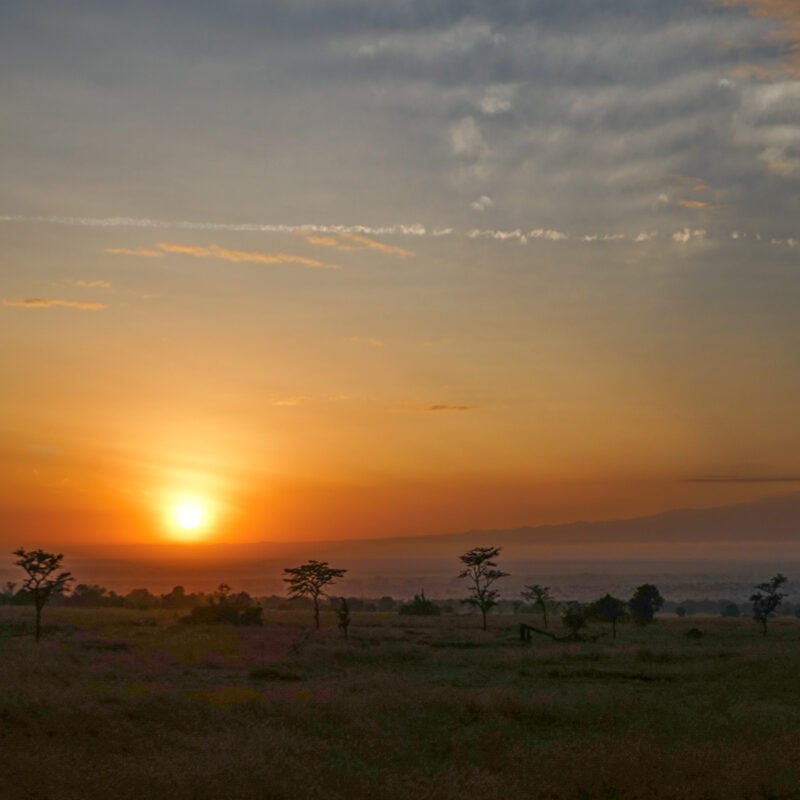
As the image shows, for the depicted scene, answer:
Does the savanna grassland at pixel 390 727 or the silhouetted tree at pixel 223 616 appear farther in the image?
the silhouetted tree at pixel 223 616

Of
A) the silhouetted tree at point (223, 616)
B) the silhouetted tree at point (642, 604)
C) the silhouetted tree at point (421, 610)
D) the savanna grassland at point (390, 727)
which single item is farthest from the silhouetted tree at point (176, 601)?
the savanna grassland at point (390, 727)

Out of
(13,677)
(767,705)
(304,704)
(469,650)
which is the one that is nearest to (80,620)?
(469,650)

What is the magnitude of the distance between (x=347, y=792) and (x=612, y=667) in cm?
2824

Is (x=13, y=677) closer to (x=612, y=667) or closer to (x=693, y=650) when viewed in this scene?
(x=612, y=667)

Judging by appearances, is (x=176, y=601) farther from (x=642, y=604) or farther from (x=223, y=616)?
(x=642, y=604)

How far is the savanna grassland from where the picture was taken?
54.3 feet

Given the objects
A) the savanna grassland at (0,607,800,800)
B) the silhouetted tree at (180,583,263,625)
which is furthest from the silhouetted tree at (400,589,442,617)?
the savanna grassland at (0,607,800,800)

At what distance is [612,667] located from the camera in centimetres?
4175

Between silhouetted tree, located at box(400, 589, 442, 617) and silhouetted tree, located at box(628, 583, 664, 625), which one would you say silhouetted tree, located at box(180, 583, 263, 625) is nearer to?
silhouetted tree, located at box(400, 589, 442, 617)

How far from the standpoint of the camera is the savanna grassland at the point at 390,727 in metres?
16.6

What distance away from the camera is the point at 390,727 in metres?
23.2

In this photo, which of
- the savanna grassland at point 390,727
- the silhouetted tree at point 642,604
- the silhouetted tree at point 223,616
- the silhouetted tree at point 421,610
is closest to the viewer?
the savanna grassland at point 390,727

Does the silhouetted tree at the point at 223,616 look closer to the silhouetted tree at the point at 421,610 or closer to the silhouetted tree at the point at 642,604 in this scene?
the silhouetted tree at the point at 421,610

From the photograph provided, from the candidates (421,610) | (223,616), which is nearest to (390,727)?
(223,616)
